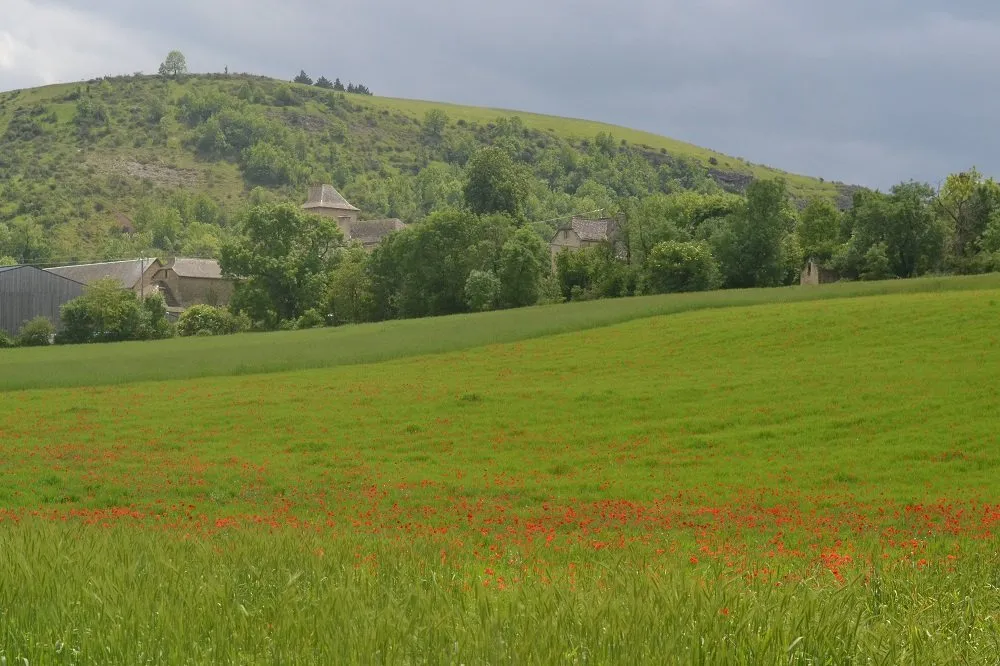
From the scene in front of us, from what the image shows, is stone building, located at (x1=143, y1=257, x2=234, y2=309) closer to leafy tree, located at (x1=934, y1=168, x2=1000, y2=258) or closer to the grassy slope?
the grassy slope

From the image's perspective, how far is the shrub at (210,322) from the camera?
385 ft

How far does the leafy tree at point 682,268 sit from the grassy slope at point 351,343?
1677 cm

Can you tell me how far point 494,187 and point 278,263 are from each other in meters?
35.8

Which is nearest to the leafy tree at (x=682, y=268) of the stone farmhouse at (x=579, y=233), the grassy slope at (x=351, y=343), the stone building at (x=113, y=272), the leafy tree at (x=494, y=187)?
the grassy slope at (x=351, y=343)

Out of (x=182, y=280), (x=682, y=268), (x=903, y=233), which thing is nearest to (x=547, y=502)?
(x=682, y=268)

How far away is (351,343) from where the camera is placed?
246ft

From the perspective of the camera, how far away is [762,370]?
47906mm

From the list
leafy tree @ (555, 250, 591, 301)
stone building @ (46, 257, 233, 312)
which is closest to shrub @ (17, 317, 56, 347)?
stone building @ (46, 257, 233, 312)

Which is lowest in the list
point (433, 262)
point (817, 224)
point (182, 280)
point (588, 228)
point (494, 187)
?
point (182, 280)

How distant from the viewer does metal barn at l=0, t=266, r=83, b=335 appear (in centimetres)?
11994

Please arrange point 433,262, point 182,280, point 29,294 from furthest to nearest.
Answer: point 182,280 → point 29,294 → point 433,262

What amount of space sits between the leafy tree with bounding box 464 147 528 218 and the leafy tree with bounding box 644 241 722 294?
43472mm

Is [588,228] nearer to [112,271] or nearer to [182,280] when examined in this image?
[182,280]

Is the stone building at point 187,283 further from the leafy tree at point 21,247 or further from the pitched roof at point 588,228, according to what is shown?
the pitched roof at point 588,228
